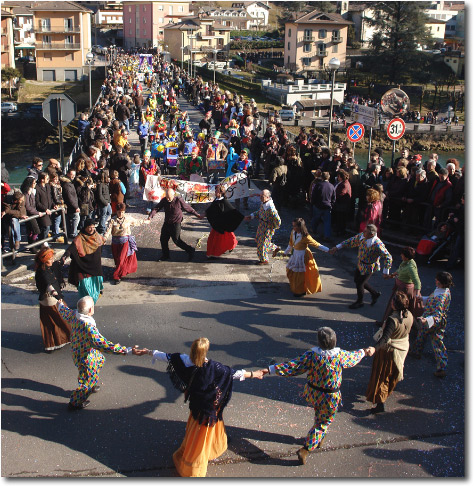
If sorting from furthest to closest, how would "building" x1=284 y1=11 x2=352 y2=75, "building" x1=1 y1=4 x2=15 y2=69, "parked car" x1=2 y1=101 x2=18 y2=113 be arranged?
"building" x1=284 y1=11 x2=352 y2=75
"building" x1=1 y1=4 x2=15 y2=69
"parked car" x1=2 y1=101 x2=18 y2=113

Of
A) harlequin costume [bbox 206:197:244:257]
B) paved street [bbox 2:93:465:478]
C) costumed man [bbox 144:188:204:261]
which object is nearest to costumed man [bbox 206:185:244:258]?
harlequin costume [bbox 206:197:244:257]

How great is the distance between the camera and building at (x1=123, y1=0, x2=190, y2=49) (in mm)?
77375

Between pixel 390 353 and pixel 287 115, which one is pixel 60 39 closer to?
pixel 287 115

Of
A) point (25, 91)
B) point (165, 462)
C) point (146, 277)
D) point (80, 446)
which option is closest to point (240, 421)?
point (165, 462)

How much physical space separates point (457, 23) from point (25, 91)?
2673 inches

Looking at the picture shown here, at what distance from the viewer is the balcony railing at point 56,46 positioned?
6456 centimetres

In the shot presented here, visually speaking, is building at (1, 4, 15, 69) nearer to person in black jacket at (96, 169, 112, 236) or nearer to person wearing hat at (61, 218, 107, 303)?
person in black jacket at (96, 169, 112, 236)

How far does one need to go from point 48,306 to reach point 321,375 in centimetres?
393

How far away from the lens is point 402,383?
7270 mm

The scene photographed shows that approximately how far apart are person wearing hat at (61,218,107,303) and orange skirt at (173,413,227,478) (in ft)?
12.3

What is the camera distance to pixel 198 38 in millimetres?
78688

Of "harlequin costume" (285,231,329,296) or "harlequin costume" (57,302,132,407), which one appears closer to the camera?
"harlequin costume" (57,302,132,407)

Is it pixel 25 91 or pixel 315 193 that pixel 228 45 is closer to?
pixel 25 91

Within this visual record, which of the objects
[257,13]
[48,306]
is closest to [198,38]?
[257,13]
